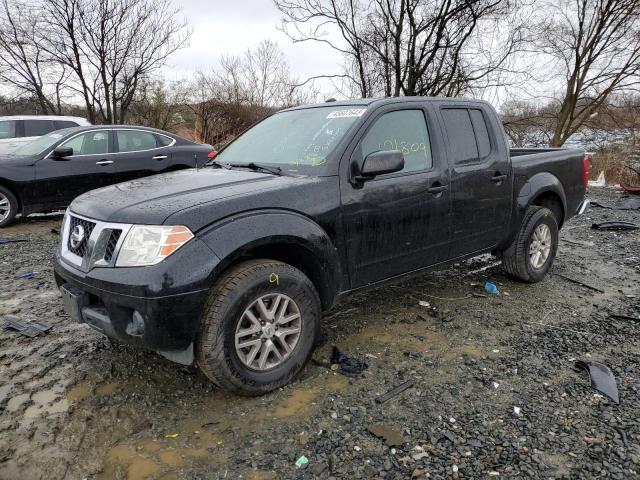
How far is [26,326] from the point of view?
3742 millimetres

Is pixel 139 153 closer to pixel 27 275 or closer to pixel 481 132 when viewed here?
pixel 27 275

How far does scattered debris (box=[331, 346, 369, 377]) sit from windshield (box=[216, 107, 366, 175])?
1.35 meters

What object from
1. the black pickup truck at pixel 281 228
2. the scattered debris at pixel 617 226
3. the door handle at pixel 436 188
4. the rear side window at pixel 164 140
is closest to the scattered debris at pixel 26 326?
the black pickup truck at pixel 281 228

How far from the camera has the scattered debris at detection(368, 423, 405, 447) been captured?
245 centimetres

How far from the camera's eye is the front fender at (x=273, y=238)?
8.46 ft

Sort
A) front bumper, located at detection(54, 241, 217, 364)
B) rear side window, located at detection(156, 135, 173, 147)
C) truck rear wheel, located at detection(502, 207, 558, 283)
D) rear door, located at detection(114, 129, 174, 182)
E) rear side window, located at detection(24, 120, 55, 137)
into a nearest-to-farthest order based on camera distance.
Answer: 1. front bumper, located at detection(54, 241, 217, 364)
2. truck rear wheel, located at detection(502, 207, 558, 283)
3. rear door, located at detection(114, 129, 174, 182)
4. rear side window, located at detection(156, 135, 173, 147)
5. rear side window, located at detection(24, 120, 55, 137)

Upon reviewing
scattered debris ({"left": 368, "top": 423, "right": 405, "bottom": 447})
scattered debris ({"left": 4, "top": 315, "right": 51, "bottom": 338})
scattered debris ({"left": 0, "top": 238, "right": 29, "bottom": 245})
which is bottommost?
scattered debris ({"left": 368, "top": 423, "right": 405, "bottom": 447})

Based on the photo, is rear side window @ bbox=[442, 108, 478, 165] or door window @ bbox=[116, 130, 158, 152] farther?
door window @ bbox=[116, 130, 158, 152]

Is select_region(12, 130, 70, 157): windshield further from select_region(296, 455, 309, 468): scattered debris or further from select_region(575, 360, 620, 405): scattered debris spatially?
select_region(575, 360, 620, 405): scattered debris

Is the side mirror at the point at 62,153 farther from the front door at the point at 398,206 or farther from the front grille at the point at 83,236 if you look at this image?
the front door at the point at 398,206

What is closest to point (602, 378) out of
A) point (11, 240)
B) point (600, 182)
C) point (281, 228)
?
point (281, 228)

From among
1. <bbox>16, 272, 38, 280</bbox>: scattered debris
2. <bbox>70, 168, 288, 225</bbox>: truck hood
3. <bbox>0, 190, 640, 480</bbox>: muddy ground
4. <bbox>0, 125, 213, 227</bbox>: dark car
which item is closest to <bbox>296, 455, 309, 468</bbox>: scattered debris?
<bbox>0, 190, 640, 480</bbox>: muddy ground

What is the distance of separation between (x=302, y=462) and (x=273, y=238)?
4.07 feet

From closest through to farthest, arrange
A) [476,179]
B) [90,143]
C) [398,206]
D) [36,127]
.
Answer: [398,206] → [476,179] → [90,143] → [36,127]
